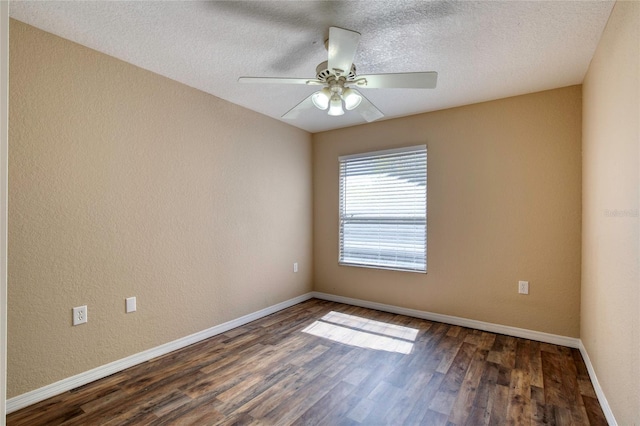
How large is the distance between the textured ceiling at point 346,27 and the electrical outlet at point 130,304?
1893 mm

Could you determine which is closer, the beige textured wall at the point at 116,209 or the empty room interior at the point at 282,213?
the empty room interior at the point at 282,213

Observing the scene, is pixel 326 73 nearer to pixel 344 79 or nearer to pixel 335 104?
pixel 344 79

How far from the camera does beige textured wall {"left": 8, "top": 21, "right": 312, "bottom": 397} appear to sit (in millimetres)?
1950

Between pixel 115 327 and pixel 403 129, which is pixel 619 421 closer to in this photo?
pixel 403 129

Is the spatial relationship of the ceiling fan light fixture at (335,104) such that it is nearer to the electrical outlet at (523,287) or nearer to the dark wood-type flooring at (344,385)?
the dark wood-type flooring at (344,385)

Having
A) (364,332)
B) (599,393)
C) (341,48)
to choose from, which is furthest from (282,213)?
(599,393)

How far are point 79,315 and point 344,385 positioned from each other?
1953 mm

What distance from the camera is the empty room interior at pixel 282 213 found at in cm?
183

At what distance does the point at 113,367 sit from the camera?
2.32 m

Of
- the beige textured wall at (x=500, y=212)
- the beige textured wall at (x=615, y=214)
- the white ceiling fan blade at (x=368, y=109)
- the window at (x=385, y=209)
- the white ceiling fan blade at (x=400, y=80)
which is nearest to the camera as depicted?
the beige textured wall at (x=615, y=214)

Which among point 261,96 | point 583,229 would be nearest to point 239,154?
point 261,96

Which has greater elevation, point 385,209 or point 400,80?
point 400,80

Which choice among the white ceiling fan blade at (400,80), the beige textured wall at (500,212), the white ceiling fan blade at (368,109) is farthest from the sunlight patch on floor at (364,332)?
the white ceiling fan blade at (400,80)

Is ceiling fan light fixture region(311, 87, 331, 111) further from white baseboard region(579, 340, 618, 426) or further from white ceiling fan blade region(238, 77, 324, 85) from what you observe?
white baseboard region(579, 340, 618, 426)
